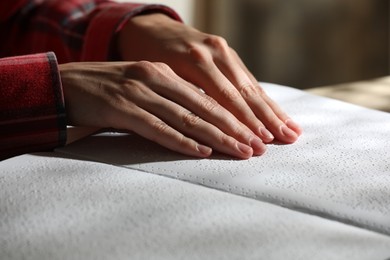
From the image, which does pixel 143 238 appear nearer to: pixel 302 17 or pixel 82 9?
pixel 82 9

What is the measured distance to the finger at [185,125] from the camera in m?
0.63

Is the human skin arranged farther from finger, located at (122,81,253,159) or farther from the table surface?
the table surface

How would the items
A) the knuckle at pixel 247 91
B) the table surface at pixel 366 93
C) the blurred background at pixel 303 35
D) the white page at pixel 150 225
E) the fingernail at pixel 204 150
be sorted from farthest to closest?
the blurred background at pixel 303 35 < the table surface at pixel 366 93 < the knuckle at pixel 247 91 < the fingernail at pixel 204 150 < the white page at pixel 150 225

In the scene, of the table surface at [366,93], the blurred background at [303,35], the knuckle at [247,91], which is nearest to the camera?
the knuckle at [247,91]

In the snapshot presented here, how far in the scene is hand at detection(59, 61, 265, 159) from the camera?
2.10 ft

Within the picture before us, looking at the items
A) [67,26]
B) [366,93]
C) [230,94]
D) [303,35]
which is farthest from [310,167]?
[303,35]

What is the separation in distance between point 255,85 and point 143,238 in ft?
1.23

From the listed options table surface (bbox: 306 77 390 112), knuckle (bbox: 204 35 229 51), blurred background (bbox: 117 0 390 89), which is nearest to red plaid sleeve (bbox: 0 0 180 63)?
knuckle (bbox: 204 35 229 51)

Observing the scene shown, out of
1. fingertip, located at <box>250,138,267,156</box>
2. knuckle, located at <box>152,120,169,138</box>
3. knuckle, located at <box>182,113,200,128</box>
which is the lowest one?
fingertip, located at <box>250,138,267,156</box>

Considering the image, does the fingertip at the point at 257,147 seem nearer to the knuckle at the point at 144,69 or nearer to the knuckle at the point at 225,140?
the knuckle at the point at 225,140

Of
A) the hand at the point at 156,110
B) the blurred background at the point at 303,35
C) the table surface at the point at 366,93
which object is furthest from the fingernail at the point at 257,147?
the blurred background at the point at 303,35

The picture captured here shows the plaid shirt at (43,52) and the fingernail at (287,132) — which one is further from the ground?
Answer: the plaid shirt at (43,52)

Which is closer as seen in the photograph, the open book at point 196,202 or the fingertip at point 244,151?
the open book at point 196,202

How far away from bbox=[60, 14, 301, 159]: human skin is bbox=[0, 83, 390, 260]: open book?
2cm
